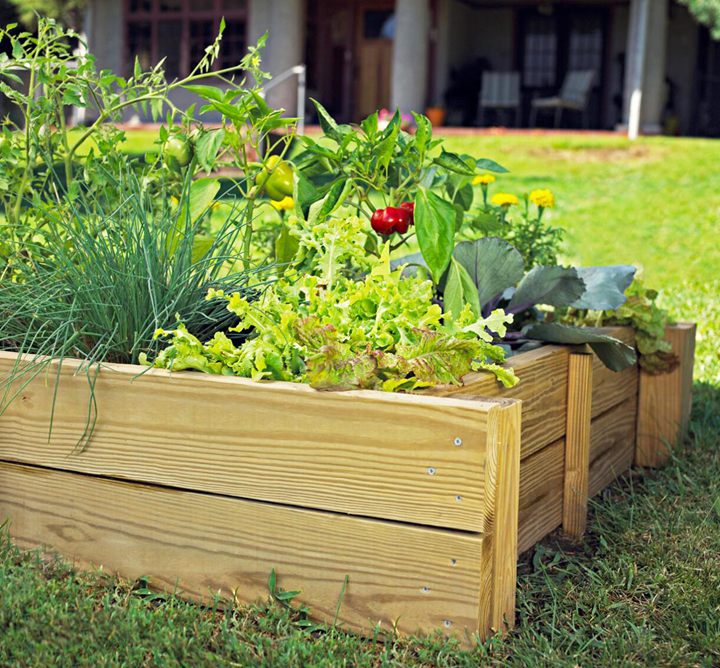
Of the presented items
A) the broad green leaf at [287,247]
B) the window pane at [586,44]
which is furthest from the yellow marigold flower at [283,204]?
the window pane at [586,44]

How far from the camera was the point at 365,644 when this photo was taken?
6.13 feet

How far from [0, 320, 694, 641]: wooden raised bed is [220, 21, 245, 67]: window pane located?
49.4ft

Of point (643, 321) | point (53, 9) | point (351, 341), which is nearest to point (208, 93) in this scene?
point (351, 341)

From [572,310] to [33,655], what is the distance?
1930 millimetres

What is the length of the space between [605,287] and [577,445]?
450mm

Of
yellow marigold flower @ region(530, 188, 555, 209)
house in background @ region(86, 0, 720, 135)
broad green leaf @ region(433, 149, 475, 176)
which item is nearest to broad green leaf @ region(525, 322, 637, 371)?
broad green leaf @ region(433, 149, 475, 176)

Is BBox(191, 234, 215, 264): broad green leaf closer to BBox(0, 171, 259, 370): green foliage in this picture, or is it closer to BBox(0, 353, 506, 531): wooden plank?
BBox(0, 171, 259, 370): green foliage

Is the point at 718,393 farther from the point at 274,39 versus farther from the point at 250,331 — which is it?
the point at 274,39

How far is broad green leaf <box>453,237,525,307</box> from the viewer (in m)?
2.48

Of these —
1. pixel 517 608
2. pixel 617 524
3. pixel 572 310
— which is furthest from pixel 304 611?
pixel 572 310

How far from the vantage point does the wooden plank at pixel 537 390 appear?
2086mm

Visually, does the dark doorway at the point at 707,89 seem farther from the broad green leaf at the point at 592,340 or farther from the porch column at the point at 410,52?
the broad green leaf at the point at 592,340

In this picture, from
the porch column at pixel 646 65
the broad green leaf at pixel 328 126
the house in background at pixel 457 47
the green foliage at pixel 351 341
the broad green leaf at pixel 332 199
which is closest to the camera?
the green foliage at pixel 351 341

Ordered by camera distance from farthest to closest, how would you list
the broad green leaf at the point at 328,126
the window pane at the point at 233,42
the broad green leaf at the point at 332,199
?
the window pane at the point at 233,42
the broad green leaf at the point at 328,126
the broad green leaf at the point at 332,199
